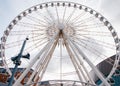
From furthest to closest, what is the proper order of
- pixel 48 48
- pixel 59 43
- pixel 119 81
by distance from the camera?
pixel 119 81, pixel 59 43, pixel 48 48

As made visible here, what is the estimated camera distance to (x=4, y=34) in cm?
3491

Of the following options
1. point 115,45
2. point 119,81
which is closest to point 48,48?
point 115,45

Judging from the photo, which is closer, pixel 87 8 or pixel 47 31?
pixel 47 31

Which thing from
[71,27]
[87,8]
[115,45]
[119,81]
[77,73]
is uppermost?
[87,8]

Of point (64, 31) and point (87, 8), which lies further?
point (87, 8)

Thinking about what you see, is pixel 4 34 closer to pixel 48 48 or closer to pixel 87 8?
pixel 48 48

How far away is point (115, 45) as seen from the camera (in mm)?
34500

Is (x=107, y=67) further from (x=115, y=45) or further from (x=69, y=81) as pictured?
(x=69, y=81)

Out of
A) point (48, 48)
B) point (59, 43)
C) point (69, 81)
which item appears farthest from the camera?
point (59, 43)

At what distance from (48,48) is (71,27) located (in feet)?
15.1

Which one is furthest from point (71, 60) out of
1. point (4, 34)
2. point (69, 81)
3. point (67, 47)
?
point (4, 34)

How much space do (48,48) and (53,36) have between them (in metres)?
2.13

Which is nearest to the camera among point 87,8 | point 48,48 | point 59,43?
point 48,48

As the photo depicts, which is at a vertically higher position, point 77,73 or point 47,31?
point 47,31
